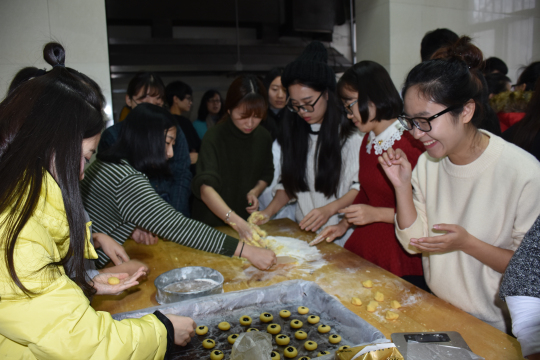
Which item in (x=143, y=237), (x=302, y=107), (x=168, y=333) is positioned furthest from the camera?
(x=302, y=107)

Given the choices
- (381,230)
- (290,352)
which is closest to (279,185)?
(381,230)

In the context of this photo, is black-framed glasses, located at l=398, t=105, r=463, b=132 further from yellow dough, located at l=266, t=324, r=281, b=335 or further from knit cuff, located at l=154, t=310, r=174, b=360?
knit cuff, located at l=154, t=310, r=174, b=360

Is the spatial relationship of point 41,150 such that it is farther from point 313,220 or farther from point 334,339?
point 313,220

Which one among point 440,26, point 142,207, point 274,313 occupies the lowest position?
point 274,313

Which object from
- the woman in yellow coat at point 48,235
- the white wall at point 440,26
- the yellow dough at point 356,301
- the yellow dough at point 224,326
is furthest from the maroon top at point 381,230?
the white wall at point 440,26

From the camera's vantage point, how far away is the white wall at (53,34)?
2918mm

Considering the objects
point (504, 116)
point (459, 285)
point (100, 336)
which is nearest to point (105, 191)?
point (100, 336)

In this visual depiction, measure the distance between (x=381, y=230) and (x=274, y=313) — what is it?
85 centimetres

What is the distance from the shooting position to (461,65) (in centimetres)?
140

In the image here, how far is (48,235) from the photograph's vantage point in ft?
2.79

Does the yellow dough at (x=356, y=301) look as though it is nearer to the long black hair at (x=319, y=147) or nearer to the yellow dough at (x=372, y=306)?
the yellow dough at (x=372, y=306)

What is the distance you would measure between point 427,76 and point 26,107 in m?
1.25

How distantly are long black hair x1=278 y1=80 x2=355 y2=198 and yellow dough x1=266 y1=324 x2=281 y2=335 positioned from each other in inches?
46.8

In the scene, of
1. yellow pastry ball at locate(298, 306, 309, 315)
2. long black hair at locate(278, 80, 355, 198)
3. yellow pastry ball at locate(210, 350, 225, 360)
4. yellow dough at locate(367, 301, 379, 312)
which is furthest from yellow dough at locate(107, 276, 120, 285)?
long black hair at locate(278, 80, 355, 198)
